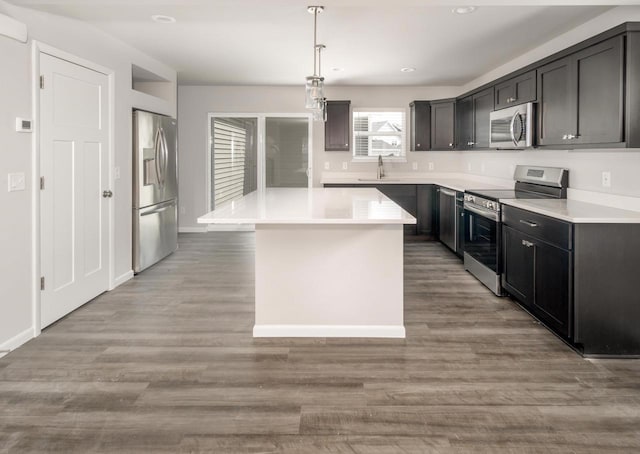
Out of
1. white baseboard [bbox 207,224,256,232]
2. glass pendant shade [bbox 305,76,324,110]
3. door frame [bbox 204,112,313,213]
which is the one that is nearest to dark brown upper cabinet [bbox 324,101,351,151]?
door frame [bbox 204,112,313,213]

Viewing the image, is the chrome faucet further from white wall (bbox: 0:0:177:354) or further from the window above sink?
white wall (bbox: 0:0:177:354)

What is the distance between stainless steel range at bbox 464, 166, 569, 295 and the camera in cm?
438

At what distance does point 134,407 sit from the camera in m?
2.41

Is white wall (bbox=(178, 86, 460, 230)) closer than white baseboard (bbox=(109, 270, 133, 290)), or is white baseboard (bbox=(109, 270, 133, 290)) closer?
white baseboard (bbox=(109, 270, 133, 290))

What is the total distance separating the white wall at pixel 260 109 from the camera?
793 cm

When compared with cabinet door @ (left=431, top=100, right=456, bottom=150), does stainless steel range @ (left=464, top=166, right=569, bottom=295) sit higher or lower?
lower

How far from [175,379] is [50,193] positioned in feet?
5.83

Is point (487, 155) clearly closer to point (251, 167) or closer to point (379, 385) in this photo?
point (251, 167)

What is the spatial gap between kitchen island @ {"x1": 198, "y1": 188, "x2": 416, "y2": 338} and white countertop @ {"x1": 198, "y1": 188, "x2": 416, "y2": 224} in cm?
6

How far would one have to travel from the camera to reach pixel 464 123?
260 inches

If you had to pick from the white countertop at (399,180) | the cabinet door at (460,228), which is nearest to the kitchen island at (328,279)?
the cabinet door at (460,228)

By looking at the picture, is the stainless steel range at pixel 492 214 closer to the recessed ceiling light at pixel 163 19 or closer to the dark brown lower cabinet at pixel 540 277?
the dark brown lower cabinet at pixel 540 277

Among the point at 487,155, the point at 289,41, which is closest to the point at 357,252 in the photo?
the point at 289,41

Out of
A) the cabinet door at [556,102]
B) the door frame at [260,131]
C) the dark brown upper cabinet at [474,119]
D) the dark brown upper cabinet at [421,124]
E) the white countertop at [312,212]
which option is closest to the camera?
the white countertop at [312,212]
